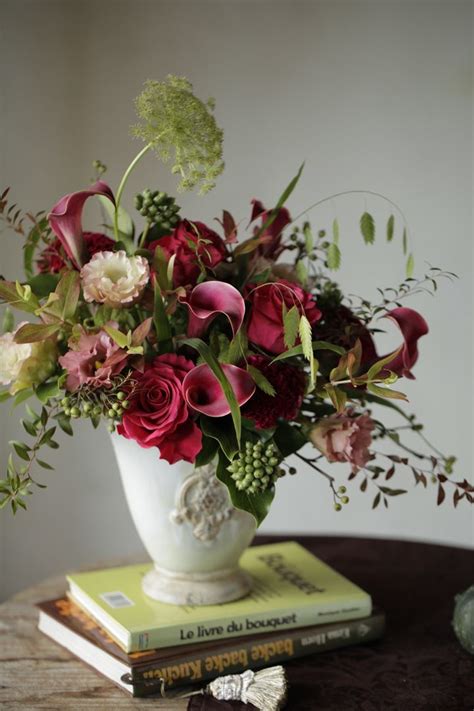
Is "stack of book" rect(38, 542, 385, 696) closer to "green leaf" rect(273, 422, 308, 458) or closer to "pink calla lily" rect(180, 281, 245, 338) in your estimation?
"green leaf" rect(273, 422, 308, 458)

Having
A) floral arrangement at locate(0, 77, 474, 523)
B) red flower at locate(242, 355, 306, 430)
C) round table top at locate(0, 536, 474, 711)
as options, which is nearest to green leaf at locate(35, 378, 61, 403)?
floral arrangement at locate(0, 77, 474, 523)

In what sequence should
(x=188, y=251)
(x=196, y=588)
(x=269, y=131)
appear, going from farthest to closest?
(x=269, y=131)
(x=196, y=588)
(x=188, y=251)

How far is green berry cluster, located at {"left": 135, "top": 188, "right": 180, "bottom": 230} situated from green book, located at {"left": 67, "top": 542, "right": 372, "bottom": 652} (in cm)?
45

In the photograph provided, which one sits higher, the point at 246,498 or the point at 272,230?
the point at 272,230

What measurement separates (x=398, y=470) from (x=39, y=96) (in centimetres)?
133

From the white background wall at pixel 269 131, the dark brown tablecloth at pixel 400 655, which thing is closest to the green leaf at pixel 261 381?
the dark brown tablecloth at pixel 400 655

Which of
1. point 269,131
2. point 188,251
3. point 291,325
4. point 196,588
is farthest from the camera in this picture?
point 269,131

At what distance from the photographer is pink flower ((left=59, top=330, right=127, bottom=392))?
84cm

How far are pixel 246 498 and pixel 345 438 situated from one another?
13cm

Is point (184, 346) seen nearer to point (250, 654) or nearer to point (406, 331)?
point (406, 331)

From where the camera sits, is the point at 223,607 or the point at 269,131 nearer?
the point at 223,607

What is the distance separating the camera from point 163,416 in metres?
0.85

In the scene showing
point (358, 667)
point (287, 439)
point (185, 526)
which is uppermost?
point (287, 439)

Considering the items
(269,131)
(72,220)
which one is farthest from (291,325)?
(269,131)
